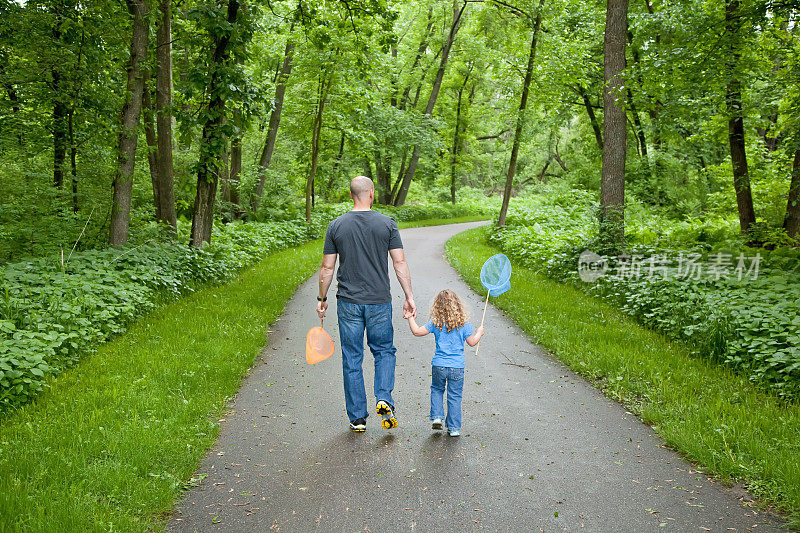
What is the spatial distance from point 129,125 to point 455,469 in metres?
9.15

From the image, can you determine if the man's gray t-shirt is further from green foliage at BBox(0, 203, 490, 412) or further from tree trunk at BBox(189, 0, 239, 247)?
tree trunk at BBox(189, 0, 239, 247)

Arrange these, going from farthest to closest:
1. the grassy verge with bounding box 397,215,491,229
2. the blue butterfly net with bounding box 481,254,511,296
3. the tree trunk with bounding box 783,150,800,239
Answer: the grassy verge with bounding box 397,215,491,229 → the tree trunk with bounding box 783,150,800,239 → the blue butterfly net with bounding box 481,254,511,296

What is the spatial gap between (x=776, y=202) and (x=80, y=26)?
17552mm

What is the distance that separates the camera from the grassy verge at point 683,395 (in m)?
3.88

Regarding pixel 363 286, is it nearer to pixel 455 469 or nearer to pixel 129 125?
pixel 455 469

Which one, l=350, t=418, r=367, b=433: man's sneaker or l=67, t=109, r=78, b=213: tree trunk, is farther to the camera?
l=67, t=109, r=78, b=213: tree trunk

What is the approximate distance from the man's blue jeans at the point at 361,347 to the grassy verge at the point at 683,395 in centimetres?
250

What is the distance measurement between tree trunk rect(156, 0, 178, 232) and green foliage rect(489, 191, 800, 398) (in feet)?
30.0

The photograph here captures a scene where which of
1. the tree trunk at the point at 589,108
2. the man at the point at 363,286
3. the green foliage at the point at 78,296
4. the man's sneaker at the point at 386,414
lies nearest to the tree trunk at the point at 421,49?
the tree trunk at the point at 589,108

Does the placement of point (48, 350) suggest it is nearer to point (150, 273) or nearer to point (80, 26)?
point (150, 273)

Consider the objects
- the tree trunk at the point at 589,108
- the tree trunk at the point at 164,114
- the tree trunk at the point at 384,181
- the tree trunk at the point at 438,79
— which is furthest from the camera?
the tree trunk at the point at 384,181

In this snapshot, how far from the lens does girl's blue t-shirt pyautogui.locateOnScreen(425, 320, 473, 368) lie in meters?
4.57

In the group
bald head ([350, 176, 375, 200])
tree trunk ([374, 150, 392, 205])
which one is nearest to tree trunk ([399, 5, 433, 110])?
tree trunk ([374, 150, 392, 205])

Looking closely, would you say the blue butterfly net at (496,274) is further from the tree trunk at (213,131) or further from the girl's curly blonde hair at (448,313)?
the tree trunk at (213,131)
